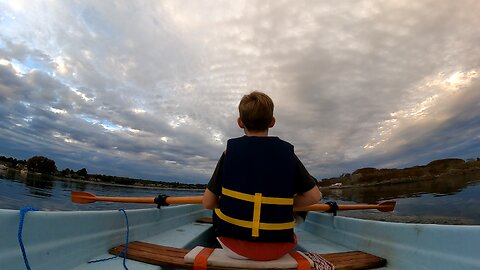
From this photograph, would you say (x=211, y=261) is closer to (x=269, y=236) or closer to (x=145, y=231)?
(x=269, y=236)

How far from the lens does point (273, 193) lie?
7.71 feet

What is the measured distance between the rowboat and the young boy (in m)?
0.97

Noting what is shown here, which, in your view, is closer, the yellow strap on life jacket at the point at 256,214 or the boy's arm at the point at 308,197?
the yellow strap on life jacket at the point at 256,214

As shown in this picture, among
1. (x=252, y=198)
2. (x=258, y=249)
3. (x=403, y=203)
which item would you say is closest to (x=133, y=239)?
(x=258, y=249)

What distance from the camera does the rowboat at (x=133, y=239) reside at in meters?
2.00

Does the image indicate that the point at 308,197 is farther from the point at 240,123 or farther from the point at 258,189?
the point at 240,123

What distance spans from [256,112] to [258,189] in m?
Answer: 0.74

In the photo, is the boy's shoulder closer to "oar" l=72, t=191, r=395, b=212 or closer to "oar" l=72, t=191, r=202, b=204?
"oar" l=72, t=191, r=395, b=212

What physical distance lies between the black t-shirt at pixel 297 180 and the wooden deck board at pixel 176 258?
2.42 feet

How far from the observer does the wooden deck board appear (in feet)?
8.30

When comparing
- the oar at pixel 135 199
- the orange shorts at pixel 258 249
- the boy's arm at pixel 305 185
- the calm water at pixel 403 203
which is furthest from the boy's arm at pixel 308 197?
the calm water at pixel 403 203

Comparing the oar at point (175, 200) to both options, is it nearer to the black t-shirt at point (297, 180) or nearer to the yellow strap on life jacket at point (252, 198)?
the black t-shirt at point (297, 180)

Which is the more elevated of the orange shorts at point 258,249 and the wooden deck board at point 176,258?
the orange shorts at point 258,249

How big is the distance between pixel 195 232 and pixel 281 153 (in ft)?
10.7
